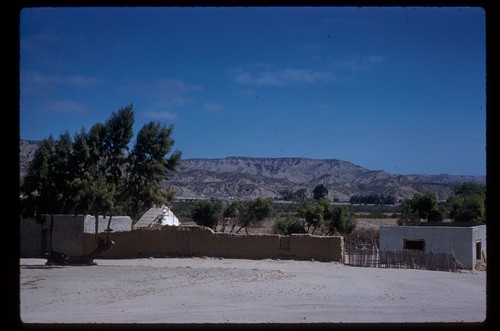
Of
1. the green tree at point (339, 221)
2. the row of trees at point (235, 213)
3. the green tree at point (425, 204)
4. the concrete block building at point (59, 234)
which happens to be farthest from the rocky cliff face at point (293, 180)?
the concrete block building at point (59, 234)

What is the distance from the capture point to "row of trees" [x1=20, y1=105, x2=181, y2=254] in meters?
28.5

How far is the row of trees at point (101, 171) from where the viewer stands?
28453 mm

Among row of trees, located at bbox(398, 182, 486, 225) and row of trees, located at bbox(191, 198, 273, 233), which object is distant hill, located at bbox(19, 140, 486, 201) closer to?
row of trees, located at bbox(191, 198, 273, 233)

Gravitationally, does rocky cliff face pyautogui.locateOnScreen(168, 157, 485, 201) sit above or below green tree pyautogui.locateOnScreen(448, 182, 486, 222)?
above

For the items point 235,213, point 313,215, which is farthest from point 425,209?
point 235,213

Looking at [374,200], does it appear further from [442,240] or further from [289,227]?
[442,240]

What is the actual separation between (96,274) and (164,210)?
847 inches

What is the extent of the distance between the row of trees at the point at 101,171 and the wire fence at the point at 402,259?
35.4ft

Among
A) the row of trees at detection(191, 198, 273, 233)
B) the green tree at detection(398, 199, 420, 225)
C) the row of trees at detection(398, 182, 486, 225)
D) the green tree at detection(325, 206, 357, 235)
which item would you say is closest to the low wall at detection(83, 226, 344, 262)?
the green tree at detection(325, 206, 357, 235)

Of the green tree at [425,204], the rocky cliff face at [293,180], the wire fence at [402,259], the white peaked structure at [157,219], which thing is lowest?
the wire fence at [402,259]

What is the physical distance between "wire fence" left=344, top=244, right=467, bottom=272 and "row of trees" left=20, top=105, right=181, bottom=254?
1078 cm

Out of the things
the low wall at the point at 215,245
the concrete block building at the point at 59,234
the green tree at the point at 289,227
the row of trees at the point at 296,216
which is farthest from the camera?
the row of trees at the point at 296,216

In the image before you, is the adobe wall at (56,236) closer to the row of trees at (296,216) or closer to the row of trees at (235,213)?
the row of trees at (296,216)
